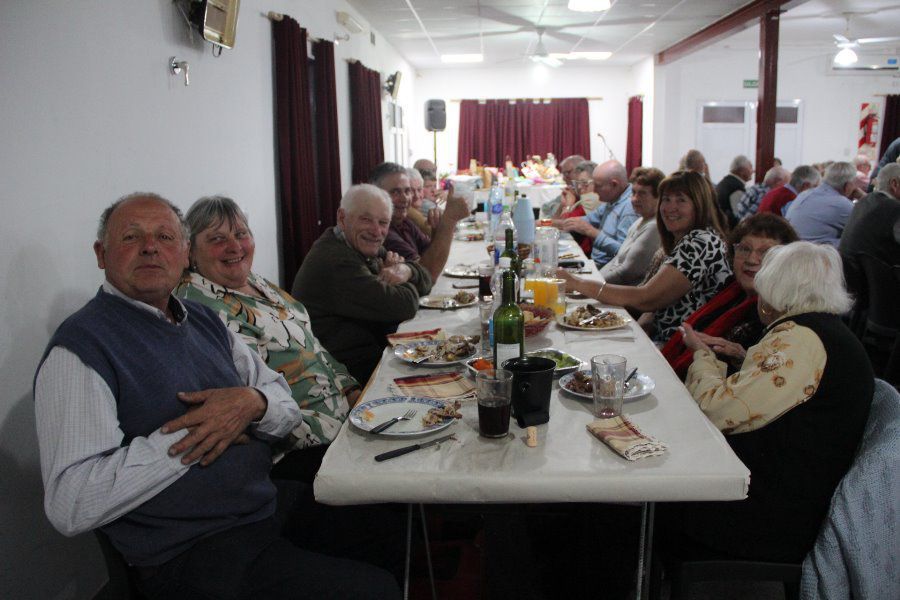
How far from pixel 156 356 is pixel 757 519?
4.12ft

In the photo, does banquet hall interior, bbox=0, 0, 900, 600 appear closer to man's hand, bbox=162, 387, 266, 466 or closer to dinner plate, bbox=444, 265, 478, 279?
man's hand, bbox=162, 387, 266, 466

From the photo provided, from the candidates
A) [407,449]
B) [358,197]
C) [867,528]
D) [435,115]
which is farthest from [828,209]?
[435,115]

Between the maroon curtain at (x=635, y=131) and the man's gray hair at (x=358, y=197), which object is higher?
the maroon curtain at (x=635, y=131)

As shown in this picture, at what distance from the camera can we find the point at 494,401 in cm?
133

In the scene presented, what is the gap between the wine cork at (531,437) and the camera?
4.29ft

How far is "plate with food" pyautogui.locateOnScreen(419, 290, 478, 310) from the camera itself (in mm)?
2617

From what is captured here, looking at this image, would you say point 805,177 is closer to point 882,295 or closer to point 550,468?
point 882,295

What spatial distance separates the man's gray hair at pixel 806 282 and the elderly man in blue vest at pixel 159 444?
1033 millimetres

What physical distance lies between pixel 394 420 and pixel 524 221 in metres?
2.54

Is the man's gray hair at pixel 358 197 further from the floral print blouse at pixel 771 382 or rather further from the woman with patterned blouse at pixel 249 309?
the floral print blouse at pixel 771 382

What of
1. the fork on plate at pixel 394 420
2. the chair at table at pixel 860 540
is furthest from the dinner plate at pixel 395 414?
the chair at table at pixel 860 540

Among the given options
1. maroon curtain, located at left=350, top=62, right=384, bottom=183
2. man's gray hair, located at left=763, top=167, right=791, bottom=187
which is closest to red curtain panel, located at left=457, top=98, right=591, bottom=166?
maroon curtain, located at left=350, top=62, right=384, bottom=183

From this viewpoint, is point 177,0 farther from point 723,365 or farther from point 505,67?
point 505,67

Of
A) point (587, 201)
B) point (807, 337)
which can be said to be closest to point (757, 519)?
point (807, 337)
